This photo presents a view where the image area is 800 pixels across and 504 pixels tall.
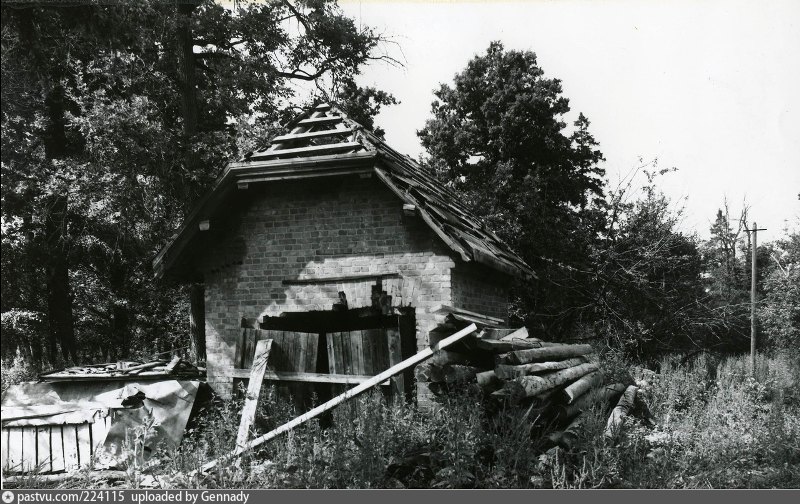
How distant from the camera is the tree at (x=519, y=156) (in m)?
21.3

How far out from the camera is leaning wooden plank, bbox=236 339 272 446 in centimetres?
734

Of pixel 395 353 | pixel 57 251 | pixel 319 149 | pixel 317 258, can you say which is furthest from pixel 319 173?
pixel 57 251

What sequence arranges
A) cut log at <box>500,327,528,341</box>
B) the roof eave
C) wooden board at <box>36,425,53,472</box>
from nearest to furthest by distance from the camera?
cut log at <box>500,327,528,341</box> < wooden board at <box>36,425,53,472</box> < the roof eave

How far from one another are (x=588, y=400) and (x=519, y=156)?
1781cm

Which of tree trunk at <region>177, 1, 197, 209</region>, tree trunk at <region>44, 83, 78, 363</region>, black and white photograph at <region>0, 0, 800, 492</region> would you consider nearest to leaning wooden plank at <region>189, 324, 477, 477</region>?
black and white photograph at <region>0, 0, 800, 492</region>

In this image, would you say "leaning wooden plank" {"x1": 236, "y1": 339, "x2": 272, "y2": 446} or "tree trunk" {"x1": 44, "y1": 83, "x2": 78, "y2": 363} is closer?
"leaning wooden plank" {"x1": 236, "y1": 339, "x2": 272, "y2": 446}

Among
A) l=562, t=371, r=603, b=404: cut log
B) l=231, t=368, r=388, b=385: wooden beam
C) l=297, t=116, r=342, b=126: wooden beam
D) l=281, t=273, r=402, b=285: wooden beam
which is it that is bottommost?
l=562, t=371, r=603, b=404: cut log

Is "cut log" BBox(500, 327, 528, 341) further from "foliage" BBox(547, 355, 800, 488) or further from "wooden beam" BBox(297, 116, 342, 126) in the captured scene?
"wooden beam" BBox(297, 116, 342, 126)

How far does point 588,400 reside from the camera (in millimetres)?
7266

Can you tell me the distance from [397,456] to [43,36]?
7097mm

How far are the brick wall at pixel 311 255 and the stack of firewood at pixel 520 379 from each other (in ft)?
5.56

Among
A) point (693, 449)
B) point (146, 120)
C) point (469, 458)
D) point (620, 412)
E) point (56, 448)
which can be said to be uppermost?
point (146, 120)

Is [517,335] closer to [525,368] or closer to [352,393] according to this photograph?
[525,368]

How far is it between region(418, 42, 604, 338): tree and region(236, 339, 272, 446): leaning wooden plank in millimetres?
13821
